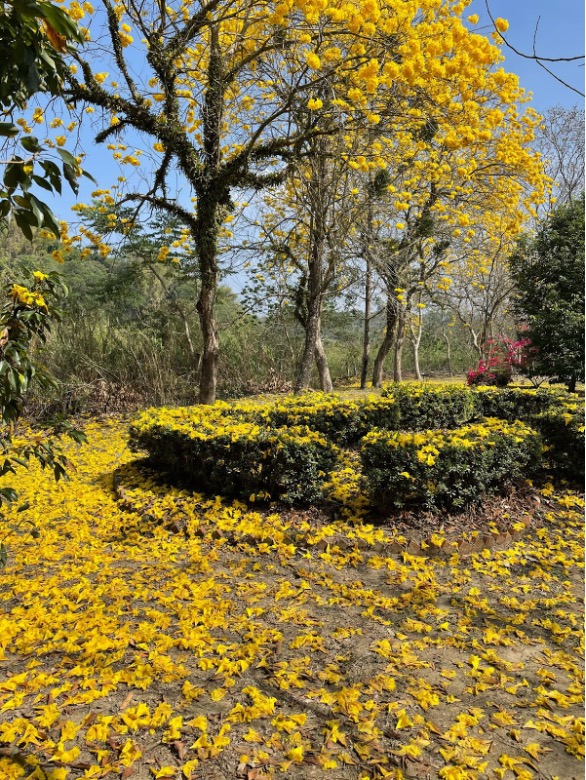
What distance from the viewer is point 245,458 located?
14.5 ft

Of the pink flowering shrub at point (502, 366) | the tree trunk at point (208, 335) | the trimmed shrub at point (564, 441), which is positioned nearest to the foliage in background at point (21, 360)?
the trimmed shrub at point (564, 441)

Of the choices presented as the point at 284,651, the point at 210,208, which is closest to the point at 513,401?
the point at 210,208

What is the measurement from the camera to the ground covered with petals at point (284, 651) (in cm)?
193

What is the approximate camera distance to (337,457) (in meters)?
4.51

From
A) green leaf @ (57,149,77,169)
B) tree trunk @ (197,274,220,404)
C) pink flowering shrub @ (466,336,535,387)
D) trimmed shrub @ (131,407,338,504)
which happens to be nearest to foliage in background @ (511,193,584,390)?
pink flowering shrub @ (466,336,535,387)

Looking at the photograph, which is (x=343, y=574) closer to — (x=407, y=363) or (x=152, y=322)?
(x=152, y=322)

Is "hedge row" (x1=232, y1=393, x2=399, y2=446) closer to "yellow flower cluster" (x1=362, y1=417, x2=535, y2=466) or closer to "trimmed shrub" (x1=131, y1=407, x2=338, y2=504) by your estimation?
"trimmed shrub" (x1=131, y1=407, x2=338, y2=504)

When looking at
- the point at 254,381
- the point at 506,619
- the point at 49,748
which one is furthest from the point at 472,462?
the point at 254,381

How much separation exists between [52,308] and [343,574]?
2.51m

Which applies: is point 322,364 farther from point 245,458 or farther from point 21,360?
point 21,360

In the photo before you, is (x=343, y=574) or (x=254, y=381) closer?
(x=343, y=574)

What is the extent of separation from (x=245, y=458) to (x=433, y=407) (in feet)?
11.1

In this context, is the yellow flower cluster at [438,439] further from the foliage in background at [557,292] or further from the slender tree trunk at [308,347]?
the foliage in background at [557,292]

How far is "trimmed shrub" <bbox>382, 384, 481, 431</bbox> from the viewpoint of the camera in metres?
6.66
